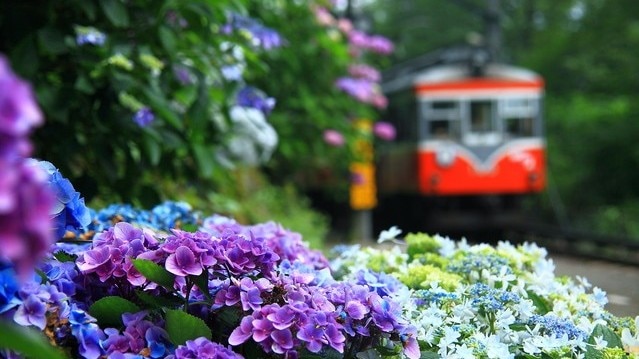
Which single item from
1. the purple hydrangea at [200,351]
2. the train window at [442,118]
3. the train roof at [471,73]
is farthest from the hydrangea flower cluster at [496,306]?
the train roof at [471,73]

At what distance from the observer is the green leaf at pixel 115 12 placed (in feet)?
11.3

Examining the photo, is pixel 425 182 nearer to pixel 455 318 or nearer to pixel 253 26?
pixel 253 26

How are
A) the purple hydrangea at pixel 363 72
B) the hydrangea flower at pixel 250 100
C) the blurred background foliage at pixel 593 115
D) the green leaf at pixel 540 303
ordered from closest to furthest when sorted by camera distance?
the green leaf at pixel 540 303 < the hydrangea flower at pixel 250 100 < the purple hydrangea at pixel 363 72 < the blurred background foliage at pixel 593 115

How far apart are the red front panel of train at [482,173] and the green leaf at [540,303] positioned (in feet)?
39.0

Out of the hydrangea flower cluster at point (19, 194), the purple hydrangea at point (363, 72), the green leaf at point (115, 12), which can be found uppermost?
the green leaf at point (115, 12)

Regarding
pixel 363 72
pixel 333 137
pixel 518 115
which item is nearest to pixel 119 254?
pixel 333 137

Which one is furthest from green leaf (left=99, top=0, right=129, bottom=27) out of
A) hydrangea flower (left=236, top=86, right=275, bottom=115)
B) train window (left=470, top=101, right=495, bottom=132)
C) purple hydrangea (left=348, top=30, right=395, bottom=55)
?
train window (left=470, top=101, right=495, bottom=132)

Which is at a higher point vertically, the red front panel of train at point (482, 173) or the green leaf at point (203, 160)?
the green leaf at point (203, 160)

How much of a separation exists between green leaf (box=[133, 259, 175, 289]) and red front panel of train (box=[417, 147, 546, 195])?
41.5ft

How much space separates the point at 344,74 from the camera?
11.1m

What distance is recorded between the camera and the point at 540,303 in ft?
8.45

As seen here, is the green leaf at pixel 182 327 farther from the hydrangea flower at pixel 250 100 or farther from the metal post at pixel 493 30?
the metal post at pixel 493 30

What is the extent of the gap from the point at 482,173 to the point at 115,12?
1161cm

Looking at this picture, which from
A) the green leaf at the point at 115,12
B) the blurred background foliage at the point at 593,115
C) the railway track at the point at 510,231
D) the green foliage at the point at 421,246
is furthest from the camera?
the blurred background foliage at the point at 593,115
